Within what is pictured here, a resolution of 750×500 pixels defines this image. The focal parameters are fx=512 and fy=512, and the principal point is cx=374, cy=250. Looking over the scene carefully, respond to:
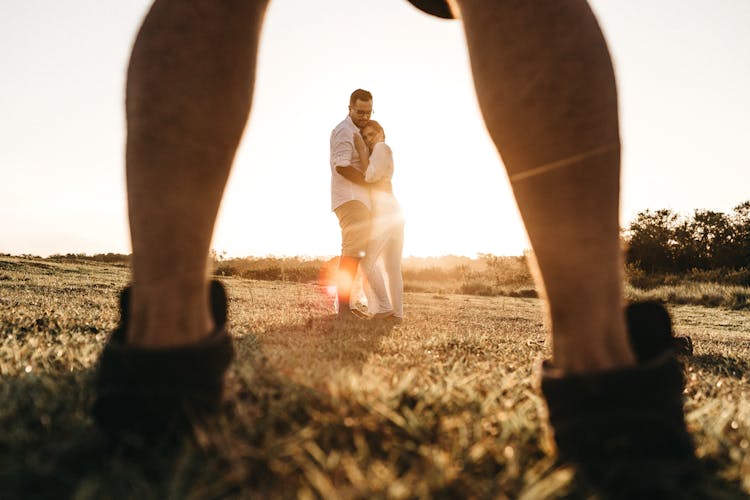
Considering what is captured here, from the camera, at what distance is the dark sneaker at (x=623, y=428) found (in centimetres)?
75

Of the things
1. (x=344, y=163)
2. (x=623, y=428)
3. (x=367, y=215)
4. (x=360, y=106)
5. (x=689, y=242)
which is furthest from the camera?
(x=689, y=242)

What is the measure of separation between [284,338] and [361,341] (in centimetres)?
42

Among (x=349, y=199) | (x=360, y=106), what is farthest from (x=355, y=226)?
(x=360, y=106)

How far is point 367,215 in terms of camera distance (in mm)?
6105

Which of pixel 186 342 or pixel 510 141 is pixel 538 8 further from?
pixel 186 342

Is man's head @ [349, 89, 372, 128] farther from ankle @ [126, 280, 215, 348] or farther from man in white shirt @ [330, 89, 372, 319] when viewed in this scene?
ankle @ [126, 280, 215, 348]

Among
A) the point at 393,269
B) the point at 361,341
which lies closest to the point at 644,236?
the point at 393,269

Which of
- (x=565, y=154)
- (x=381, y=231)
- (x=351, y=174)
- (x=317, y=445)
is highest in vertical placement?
(x=351, y=174)

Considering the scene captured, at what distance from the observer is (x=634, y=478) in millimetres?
726

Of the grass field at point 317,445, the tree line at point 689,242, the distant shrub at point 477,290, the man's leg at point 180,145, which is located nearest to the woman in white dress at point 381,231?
the grass field at point 317,445

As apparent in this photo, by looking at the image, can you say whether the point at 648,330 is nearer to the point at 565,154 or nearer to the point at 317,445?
the point at 565,154

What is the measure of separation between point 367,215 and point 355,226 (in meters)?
0.21

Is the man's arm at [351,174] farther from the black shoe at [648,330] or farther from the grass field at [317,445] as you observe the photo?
the black shoe at [648,330]

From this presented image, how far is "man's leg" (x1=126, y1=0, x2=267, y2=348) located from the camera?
0.86m
